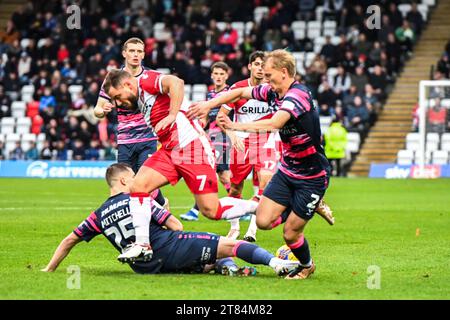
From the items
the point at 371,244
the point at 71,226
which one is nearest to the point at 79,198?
the point at 71,226

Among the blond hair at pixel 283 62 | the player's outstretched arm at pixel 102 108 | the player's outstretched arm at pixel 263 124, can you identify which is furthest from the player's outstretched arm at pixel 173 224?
the player's outstretched arm at pixel 102 108

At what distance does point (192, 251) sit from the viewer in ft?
33.3

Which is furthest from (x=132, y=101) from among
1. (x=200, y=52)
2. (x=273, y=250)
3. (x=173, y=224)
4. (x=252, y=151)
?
(x=200, y=52)

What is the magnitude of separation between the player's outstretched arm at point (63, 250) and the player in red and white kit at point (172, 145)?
0.77m

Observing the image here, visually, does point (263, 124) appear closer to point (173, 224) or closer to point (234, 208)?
point (234, 208)

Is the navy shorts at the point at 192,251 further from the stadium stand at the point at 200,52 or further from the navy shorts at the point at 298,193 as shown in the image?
the stadium stand at the point at 200,52

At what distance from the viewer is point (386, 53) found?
34438 mm

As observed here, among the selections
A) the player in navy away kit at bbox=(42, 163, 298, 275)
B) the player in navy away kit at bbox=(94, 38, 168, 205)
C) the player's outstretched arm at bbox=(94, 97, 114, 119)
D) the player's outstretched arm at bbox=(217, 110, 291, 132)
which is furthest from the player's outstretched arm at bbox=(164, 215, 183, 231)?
the player in navy away kit at bbox=(94, 38, 168, 205)

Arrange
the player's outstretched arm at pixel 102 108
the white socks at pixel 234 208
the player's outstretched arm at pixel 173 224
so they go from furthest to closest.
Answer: the player's outstretched arm at pixel 102 108, the white socks at pixel 234 208, the player's outstretched arm at pixel 173 224

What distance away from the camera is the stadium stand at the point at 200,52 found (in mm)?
33469

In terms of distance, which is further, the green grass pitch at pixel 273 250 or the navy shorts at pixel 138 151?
the navy shorts at pixel 138 151

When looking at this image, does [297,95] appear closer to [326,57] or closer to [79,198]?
[79,198]

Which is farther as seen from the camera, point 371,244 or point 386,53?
point 386,53
